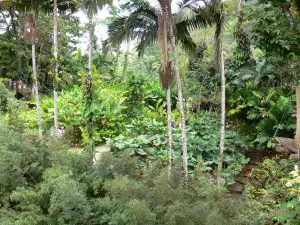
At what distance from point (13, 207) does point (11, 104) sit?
4799 millimetres

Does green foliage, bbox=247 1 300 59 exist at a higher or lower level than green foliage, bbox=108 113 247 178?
higher

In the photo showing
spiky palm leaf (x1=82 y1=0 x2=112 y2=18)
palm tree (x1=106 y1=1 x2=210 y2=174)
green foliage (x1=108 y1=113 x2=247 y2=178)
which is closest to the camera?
spiky palm leaf (x1=82 y1=0 x2=112 y2=18)

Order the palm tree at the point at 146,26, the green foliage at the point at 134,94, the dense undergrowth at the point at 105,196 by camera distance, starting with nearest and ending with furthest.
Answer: the dense undergrowth at the point at 105,196
the palm tree at the point at 146,26
the green foliage at the point at 134,94

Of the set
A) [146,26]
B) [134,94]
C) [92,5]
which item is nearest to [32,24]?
[92,5]

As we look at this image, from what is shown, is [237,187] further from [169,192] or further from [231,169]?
[169,192]

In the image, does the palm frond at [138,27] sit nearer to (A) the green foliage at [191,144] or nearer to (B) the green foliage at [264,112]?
(A) the green foliage at [191,144]

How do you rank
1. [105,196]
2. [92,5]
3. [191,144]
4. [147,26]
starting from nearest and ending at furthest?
[105,196] → [92,5] → [191,144] → [147,26]

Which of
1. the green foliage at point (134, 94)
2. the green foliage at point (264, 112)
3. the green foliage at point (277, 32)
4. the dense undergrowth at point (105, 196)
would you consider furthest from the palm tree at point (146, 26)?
the dense undergrowth at point (105, 196)

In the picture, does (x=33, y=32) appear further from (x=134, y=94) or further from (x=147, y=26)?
(x=134, y=94)

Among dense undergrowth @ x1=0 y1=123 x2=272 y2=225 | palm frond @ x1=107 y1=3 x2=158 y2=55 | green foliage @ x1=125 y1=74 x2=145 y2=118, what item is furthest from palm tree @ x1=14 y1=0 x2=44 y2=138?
green foliage @ x1=125 y1=74 x2=145 y2=118

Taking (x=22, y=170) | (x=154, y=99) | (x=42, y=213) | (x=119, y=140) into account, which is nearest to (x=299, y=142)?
(x=42, y=213)

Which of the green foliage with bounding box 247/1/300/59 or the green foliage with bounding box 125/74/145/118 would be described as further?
the green foliage with bounding box 125/74/145/118

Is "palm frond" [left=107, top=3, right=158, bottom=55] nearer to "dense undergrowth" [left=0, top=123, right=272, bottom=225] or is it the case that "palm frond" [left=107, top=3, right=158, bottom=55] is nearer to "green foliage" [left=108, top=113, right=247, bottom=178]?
"green foliage" [left=108, top=113, right=247, bottom=178]

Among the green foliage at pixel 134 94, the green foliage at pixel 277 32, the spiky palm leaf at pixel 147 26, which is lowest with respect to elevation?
the green foliage at pixel 134 94
